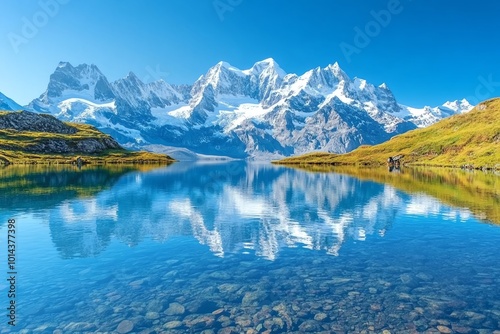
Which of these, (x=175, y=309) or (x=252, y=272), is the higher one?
(x=252, y=272)

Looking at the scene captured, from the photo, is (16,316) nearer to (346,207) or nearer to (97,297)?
(97,297)

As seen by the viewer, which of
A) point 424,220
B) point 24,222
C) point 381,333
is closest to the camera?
point 381,333

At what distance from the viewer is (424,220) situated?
5272 centimetres

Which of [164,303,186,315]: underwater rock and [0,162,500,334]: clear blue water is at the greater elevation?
[0,162,500,334]: clear blue water

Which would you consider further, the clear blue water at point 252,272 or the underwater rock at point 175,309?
the underwater rock at point 175,309

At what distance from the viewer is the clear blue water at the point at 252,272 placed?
2105 centimetres

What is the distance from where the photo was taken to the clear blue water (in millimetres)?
21047

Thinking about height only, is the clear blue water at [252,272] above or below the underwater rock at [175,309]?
above

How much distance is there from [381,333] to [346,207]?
47766 mm

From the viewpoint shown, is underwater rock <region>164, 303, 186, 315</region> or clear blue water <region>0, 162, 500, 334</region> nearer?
clear blue water <region>0, 162, 500, 334</region>

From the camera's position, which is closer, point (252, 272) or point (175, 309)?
point (175, 309)

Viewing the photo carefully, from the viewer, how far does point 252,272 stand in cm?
2969

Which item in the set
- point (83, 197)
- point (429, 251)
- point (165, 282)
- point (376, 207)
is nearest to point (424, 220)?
point (376, 207)

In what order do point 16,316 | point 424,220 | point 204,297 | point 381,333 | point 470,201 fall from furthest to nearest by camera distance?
point 470,201
point 424,220
point 204,297
point 16,316
point 381,333
